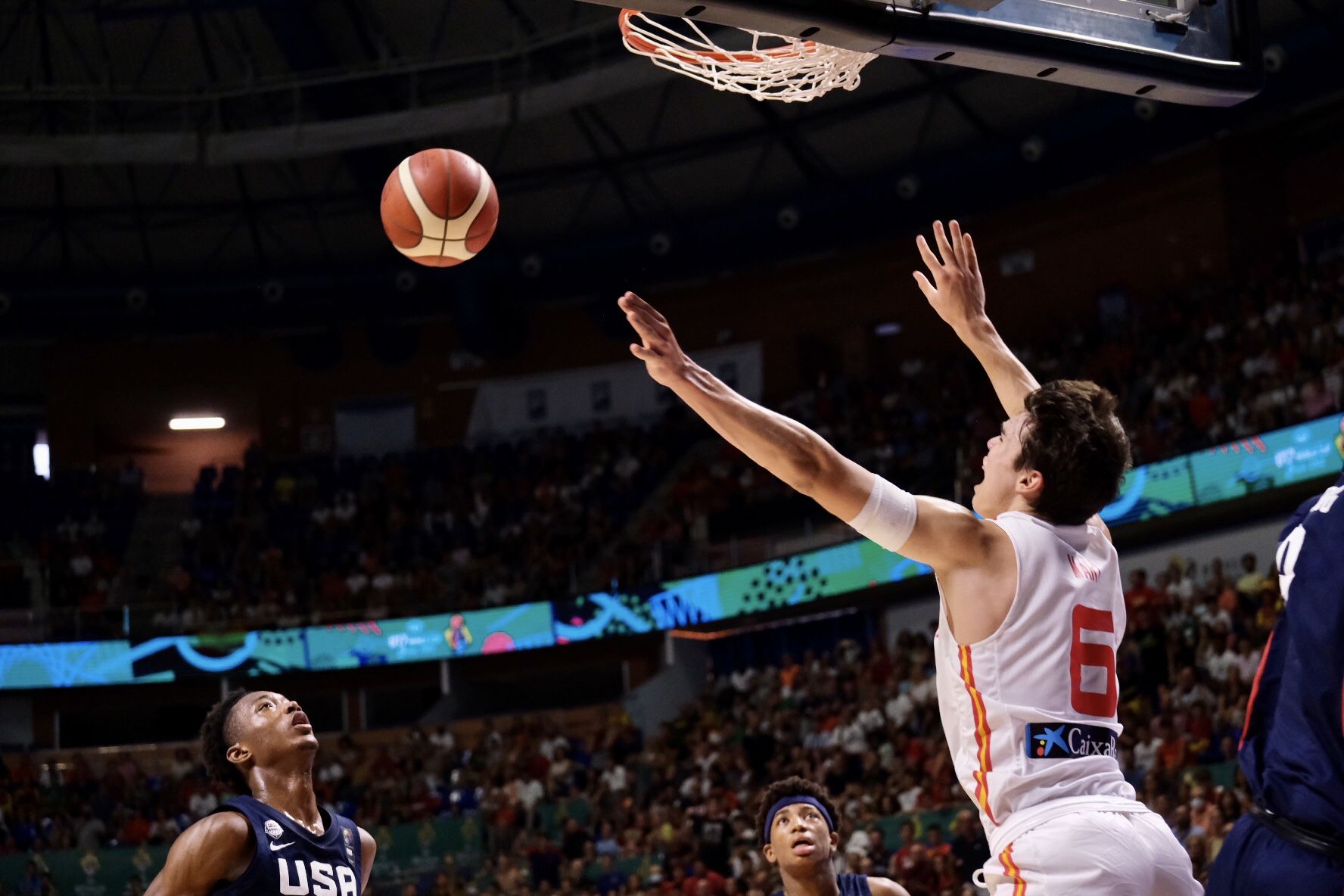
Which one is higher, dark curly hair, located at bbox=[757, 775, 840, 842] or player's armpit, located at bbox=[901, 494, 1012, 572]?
player's armpit, located at bbox=[901, 494, 1012, 572]

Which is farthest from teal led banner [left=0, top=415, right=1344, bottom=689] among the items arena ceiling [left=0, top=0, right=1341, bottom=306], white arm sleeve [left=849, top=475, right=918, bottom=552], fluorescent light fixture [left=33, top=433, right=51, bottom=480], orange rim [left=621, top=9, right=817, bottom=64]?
white arm sleeve [left=849, top=475, right=918, bottom=552]

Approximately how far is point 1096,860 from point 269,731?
310 centimetres

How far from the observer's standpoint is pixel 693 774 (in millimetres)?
18234

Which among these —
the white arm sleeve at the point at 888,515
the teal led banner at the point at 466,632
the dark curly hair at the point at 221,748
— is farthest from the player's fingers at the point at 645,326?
the teal led banner at the point at 466,632

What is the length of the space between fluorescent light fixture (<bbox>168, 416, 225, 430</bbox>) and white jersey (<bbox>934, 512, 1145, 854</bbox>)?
26.0 m

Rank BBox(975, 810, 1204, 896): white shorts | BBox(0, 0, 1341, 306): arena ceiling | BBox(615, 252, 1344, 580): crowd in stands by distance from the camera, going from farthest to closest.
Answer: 1. BBox(0, 0, 1341, 306): arena ceiling
2. BBox(615, 252, 1344, 580): crowd in stands
3. BBox(975, 810, 1204, 896): white shorts

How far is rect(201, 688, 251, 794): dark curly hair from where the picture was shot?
17.2 feet

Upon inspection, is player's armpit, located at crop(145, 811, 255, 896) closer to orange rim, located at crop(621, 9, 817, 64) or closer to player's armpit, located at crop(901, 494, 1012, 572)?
player's armpit, located at crop(901, 494, 1012, 572)

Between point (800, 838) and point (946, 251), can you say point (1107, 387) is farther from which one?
point (946, 251)

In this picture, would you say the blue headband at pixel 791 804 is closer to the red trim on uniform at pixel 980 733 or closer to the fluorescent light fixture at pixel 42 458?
the red trim on uniform at pixel 980 733

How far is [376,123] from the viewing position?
21.2m

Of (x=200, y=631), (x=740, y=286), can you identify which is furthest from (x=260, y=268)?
(x=740, y=286)

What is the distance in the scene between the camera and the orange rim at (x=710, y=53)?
18.0 ft

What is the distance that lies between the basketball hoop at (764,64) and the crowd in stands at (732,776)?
7.16 meters
